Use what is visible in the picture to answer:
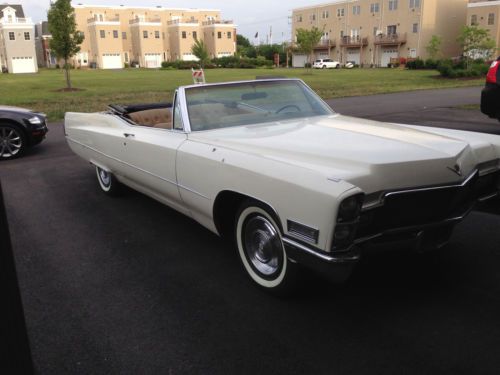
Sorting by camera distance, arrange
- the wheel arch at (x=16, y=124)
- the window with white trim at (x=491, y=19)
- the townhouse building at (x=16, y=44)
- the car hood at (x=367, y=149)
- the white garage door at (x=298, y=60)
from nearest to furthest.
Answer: the car hood at (x=367, y=149)
the wheel arch at (x=16, y=124)
the window with white trim at (x=491, y=19)
the townhouse building at (x=16, y=44)
the white garage door at (x=298, y=60)

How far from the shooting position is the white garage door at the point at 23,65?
63.5 m

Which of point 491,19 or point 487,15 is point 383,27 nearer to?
point 487,15

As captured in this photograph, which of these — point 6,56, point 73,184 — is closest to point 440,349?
point 73,184

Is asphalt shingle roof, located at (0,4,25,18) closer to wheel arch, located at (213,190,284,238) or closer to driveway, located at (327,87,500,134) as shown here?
driveway, located at (327,87,500,134)

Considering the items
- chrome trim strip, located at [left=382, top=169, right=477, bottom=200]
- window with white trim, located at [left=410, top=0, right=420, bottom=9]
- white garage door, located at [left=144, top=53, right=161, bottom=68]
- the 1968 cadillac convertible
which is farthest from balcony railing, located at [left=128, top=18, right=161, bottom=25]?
chrome trim strip, located at [left=382, top=169, right=477, bottom=200]

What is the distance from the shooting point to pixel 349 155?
2820 mm

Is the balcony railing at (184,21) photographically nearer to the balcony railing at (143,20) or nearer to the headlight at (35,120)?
the balcony railing at (143,20)

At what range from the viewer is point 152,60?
277 feet

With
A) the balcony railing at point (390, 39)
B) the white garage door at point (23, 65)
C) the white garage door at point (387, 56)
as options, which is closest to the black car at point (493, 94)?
the balcony railing at point (390, 39)

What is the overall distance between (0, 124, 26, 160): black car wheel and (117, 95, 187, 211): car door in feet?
14.2

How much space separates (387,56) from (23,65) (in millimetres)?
51199

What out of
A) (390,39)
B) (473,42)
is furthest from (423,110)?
(390,39)

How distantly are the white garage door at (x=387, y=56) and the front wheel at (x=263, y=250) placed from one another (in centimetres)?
6833

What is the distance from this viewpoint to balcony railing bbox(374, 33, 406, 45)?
64406 mm
